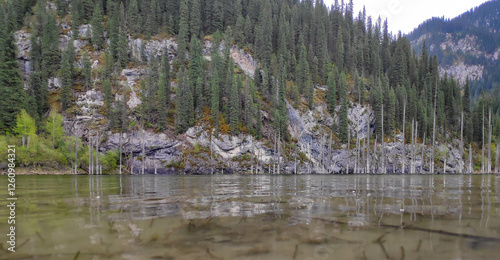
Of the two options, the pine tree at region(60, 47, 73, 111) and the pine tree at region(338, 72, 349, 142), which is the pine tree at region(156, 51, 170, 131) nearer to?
the pine tree at region(60, 47, 73, 111)

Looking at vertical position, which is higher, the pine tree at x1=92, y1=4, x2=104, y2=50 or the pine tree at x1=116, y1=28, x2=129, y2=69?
the pine tree at x1=92, y1=4, x2=104, y2=50

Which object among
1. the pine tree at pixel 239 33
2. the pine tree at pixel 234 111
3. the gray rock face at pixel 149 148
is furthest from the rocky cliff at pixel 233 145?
the pine tree at pixel 239 33

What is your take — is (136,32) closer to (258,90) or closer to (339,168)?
(258,90)

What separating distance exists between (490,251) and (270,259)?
12.0ft

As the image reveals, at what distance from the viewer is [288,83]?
11656cm

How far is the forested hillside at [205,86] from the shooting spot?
81.2 metres

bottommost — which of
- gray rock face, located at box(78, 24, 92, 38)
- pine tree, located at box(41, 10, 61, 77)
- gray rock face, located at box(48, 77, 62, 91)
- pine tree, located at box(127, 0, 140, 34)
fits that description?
gray rock face, located at box(48, 77, 62, 91)

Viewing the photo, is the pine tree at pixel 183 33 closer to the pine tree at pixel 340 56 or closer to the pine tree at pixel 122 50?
the pine tree at pixel 122 50

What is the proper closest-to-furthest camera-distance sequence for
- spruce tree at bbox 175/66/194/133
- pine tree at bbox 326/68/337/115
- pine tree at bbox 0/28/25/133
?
pine tree at bbox 0/28/25/133 → spruce tree at bbox 175/66/194/133 → pine tree at bbox 326/68/337/115

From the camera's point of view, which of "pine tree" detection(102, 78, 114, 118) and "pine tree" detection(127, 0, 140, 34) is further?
"pine tree" detection(127, 0, 140, 34)

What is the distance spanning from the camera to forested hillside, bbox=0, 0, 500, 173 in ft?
266

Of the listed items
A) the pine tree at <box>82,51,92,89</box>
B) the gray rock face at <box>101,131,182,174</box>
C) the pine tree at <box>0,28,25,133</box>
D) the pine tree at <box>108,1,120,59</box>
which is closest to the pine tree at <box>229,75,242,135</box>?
the gray rock face at <box>101,131,182,174</box>

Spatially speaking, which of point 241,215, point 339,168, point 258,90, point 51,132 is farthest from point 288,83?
→ point 241,215

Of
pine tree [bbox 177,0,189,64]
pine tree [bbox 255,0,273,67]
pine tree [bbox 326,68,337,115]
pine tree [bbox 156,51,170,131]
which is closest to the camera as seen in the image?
pine tree [bbox 156,51,170,131]
